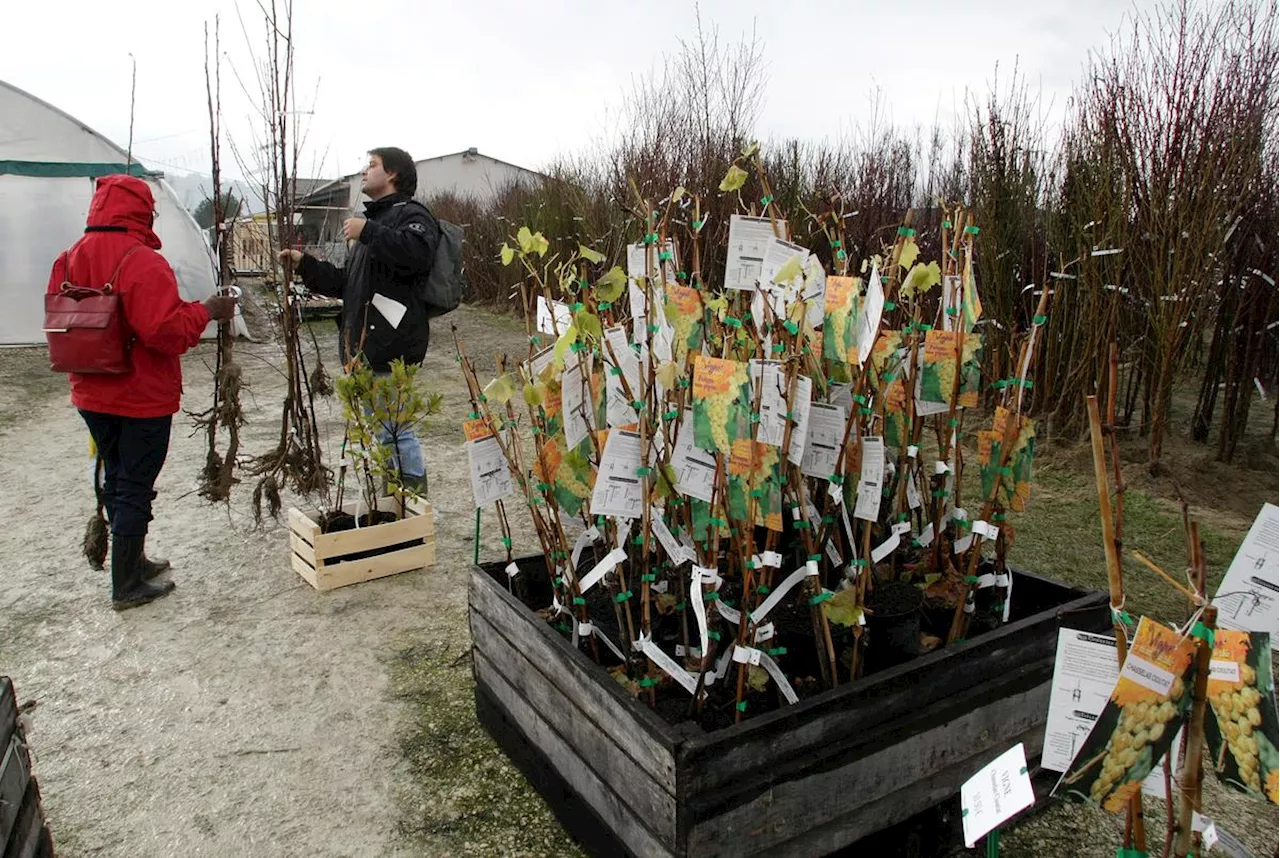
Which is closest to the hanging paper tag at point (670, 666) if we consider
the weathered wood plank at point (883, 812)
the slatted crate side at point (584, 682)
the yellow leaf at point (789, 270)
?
the slatted crate side at point (584, 682)

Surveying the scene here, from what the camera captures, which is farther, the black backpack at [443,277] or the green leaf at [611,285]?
the black backpack at [443,277]

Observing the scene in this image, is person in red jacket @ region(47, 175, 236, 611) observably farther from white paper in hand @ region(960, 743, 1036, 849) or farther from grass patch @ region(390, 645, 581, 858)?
white paper in hand @ region(960, 743, 1036, 849)

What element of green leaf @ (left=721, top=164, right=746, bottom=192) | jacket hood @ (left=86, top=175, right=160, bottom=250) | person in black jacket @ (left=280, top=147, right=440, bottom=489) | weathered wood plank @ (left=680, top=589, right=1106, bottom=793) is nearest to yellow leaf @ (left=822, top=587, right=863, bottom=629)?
weathered wood plank @ (left=680, top=589, right=1106, bottom=793)

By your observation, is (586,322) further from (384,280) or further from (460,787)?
(384,280)

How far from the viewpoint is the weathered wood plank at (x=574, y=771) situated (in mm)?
1518

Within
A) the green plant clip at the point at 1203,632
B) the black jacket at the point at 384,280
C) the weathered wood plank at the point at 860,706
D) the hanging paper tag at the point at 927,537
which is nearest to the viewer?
the green plant clip at the point at 1203,632

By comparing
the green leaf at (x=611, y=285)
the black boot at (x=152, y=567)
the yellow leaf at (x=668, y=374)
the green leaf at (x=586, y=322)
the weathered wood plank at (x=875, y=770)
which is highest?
the green leaf at (x=611, y=285)

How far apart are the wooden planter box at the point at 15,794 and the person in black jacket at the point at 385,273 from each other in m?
1.80

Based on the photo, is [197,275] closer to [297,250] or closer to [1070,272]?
[297,250]

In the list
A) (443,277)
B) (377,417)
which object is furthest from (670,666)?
(443,277)

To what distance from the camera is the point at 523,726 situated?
6.38ft

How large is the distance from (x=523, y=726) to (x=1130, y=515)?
10.5ft

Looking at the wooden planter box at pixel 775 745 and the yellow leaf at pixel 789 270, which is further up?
the yellow leaf at pixel 789 270

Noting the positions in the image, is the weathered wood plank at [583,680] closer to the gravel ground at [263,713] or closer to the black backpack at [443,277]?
the gravel ground at [263,713]
